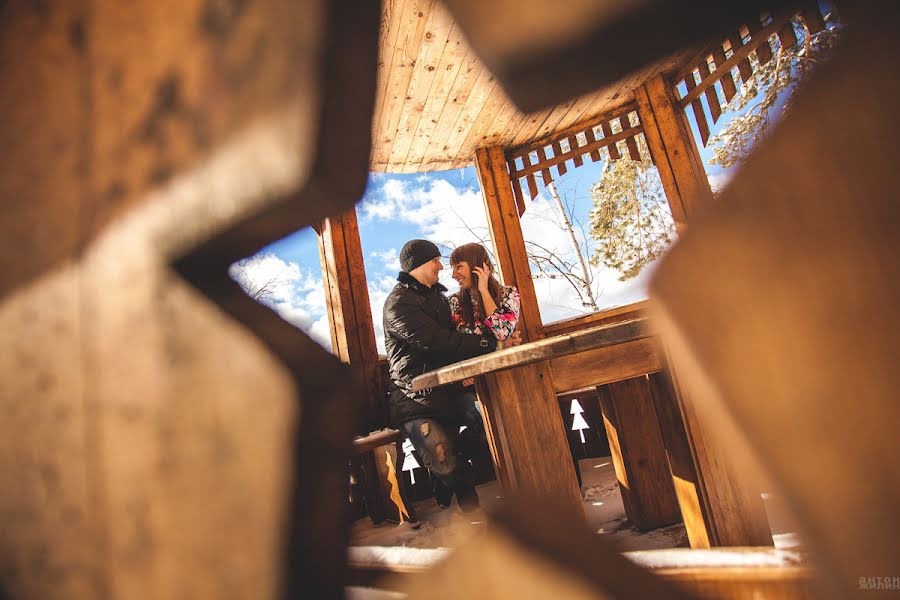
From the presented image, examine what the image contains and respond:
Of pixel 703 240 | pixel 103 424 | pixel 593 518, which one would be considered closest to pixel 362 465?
pixel 593 518

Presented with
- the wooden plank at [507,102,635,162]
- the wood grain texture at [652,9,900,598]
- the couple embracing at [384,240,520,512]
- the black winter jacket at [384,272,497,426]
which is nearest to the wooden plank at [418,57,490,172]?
the wooden plank at [507,102,635,162]

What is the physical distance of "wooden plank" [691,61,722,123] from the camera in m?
4.00

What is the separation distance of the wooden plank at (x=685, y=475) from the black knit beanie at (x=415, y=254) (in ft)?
6.09

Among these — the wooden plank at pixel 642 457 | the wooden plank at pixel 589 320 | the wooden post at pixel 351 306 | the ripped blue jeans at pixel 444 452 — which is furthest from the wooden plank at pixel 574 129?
the wooden plank at pixel 642 457

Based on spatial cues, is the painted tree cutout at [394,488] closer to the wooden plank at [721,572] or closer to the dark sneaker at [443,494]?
the dark sneaker at [443,494]

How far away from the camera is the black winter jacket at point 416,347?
2744 mm

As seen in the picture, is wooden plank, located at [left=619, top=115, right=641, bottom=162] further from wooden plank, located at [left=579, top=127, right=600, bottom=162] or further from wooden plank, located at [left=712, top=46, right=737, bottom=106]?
wooden plank, located at [left=712, top=46, right=737, bottom=106]

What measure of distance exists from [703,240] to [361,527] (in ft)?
12.2

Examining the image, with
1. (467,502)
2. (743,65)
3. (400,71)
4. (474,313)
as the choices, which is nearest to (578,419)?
(474,313)

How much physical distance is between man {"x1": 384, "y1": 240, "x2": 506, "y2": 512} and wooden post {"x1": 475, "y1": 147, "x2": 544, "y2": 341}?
1.34m

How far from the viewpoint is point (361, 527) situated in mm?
3332

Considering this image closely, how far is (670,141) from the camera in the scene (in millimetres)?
4164

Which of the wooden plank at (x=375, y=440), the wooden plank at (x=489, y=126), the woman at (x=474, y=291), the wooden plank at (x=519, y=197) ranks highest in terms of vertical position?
the wooden plank at (x=489, y=126)

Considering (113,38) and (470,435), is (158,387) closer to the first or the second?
(113,38)
